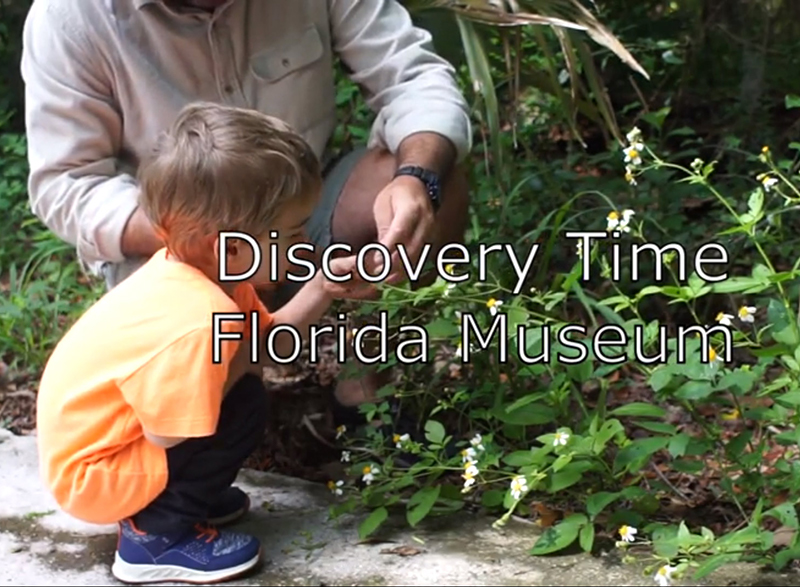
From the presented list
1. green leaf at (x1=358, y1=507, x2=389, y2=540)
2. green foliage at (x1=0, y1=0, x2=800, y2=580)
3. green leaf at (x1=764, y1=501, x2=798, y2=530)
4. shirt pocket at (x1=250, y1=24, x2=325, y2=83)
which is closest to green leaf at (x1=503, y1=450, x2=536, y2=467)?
green foliage at (x1=0, y1=0, x2=800, y2=580)

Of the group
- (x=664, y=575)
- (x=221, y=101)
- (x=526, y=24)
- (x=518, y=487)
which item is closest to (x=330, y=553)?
(x=518, y=487)

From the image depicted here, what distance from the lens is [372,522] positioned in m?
1.83

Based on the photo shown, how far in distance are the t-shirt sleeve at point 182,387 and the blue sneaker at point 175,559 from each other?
8.4 inches

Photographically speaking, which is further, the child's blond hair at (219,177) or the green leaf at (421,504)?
the green leaf at (421,504)

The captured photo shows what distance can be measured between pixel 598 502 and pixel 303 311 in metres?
0.55

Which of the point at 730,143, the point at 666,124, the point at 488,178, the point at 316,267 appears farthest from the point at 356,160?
the point at 666,124

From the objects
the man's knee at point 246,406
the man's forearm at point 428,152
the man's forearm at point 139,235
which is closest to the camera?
the man's knee at point 246,406

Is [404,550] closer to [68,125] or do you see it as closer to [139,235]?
[139,235]

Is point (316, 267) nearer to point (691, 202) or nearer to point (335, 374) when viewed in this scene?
point (335, 374)

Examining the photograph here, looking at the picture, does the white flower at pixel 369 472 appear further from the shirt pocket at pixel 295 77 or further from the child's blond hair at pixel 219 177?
the shirt pocket at pixel 295 77

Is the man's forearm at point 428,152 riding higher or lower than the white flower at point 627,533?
higher

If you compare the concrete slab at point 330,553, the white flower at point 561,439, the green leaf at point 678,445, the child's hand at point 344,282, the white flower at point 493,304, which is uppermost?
the child's hand at point 344,282

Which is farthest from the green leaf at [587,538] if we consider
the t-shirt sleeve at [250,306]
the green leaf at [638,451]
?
the t-shirt sleeve at [250,306]

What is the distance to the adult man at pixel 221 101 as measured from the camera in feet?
6.79
